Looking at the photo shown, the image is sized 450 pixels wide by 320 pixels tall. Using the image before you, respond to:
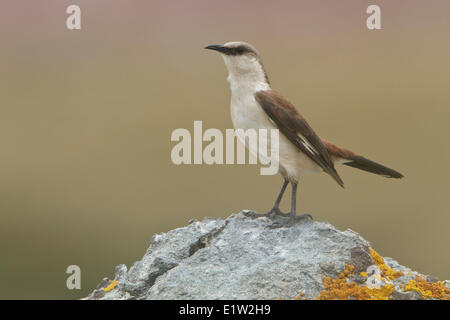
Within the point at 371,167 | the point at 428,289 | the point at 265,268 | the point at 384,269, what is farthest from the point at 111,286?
the point at 371,167

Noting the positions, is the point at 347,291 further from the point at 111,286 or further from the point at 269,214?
the point at 111,286

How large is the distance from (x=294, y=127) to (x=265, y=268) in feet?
6.67

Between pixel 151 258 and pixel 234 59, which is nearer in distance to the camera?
pixel 151 258

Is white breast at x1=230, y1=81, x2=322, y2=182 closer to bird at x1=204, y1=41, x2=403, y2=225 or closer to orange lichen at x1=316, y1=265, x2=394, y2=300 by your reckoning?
bird at x1=204, y1=41, x2=403, y2=225

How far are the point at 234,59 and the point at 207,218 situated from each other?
198cm

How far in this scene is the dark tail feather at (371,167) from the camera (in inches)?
281

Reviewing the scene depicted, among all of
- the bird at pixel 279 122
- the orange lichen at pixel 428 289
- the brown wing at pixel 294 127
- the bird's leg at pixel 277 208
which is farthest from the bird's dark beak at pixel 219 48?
the orange lichen at pixel 428 289

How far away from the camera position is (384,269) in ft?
18.5

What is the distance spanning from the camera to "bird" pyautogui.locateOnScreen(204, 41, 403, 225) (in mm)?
6730

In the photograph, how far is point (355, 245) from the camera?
5555mm

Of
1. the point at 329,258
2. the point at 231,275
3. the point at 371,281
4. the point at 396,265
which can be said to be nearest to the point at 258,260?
the point at 231,275

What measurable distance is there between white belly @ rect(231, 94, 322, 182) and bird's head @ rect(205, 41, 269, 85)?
0.27 metres

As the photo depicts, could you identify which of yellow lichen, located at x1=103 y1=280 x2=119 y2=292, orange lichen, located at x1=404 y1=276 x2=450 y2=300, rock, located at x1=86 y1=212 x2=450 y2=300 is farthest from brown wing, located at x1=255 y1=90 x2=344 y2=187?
yellow lichen, located at x1=103 y1=280 x2=119 y2=292
